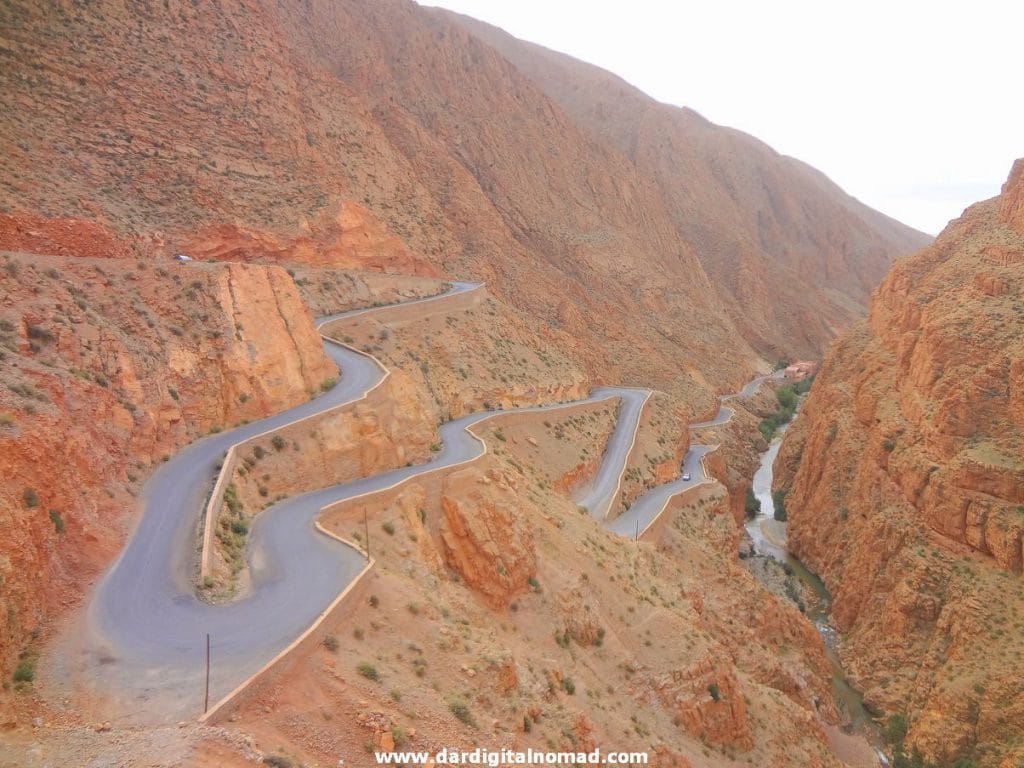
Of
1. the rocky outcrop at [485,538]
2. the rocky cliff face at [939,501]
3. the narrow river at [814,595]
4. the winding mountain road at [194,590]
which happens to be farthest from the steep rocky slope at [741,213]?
the winding mountain road at [194,590]

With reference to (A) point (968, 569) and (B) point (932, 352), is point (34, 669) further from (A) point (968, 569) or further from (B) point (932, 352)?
(B) point (932, 352)

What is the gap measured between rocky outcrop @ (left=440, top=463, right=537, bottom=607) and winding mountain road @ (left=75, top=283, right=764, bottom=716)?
1.42 meters

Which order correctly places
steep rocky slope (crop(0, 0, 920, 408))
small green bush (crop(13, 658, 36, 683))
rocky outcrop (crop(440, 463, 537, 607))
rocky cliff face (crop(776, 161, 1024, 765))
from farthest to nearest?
steep rocky slope (crop(0, 0, 920, 408)) → rocky cliff face (crop(776, 161, 1024, 765)) → rocky outcrop (crop(440, 463, 537, 607)) → small green bush (crop(13, 658, 36, 683))

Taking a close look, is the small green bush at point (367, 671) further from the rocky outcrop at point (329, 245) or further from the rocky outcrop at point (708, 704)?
the rocky outcrop at point (329, 245)

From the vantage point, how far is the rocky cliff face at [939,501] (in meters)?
25.2

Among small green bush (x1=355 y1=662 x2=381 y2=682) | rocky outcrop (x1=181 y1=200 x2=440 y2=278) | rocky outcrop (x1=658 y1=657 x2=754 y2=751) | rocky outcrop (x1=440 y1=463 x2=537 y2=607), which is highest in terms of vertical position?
rocky outcrop (x1=181 y1=200 x2=440 y2=278)

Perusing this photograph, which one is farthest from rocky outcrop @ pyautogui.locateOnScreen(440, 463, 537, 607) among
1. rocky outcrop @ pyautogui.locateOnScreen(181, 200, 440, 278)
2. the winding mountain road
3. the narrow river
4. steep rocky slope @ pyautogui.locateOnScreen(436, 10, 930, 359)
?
steep rocky slope @ pyautogui.locateOnScreen(436, 10, 930, 359)

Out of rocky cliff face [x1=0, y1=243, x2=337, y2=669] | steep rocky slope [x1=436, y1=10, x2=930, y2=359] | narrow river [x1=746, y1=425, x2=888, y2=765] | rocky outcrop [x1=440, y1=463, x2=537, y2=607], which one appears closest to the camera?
rocky cliff face [x1=0, y1=243, x2=337, y2=669]

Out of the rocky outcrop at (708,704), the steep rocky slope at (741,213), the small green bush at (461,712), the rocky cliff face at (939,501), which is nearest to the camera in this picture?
the small green bush at (461,712)

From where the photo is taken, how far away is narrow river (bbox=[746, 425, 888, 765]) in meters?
26.5

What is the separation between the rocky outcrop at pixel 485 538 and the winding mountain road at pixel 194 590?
1422mm

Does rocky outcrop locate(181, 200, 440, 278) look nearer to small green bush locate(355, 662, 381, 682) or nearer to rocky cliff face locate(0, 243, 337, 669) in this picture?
rocky cliff face locate(0, 243, 337, 669)

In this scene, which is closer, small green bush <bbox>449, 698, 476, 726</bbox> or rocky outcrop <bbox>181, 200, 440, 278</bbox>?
small green bush <bbox>449, 698, 476, 726</bbox>

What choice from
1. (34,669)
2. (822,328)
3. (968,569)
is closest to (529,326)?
(968,569)
